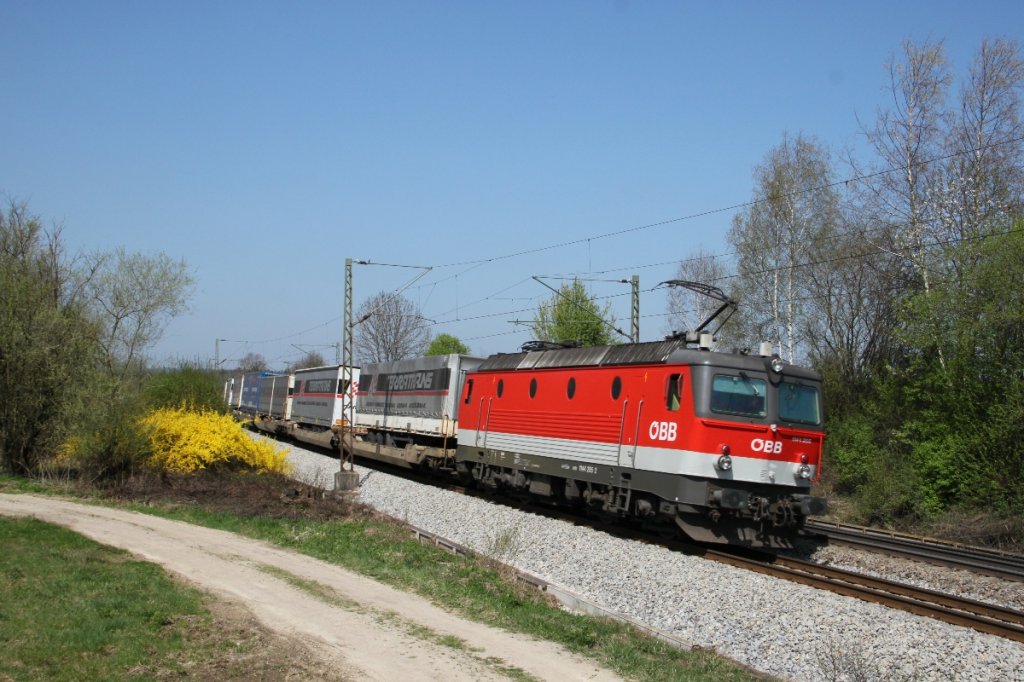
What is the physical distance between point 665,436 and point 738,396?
1297 mm

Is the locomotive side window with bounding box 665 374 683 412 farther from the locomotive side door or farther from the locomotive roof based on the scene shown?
the locomotive side door

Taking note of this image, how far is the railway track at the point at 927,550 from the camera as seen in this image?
13.0 metres

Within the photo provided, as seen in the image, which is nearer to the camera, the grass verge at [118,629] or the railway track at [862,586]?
the grass verge at [118,629]

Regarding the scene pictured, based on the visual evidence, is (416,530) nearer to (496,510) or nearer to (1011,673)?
(496,510)

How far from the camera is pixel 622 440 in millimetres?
15219

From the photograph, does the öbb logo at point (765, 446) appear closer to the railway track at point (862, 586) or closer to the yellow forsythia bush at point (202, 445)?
the railway track at point (862, 586)

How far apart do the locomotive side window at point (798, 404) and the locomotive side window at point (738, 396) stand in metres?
0.38

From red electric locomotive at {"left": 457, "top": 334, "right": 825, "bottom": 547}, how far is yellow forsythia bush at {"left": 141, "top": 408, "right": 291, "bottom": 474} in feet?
25.7

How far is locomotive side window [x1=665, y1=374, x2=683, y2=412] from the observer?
45.7 ft

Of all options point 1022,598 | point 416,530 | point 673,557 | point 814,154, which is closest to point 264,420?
point 814,154

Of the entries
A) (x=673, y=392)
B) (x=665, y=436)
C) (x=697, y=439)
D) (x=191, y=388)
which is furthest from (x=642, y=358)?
(x=191, y=388)

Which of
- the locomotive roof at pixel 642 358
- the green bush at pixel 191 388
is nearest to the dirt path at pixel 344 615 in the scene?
the locomotive roof at pixel 642 358

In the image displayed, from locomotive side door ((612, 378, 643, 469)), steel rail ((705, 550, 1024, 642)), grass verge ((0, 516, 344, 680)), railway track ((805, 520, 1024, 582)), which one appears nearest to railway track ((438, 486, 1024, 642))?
steel rail ((705, 550, 1024, 642))

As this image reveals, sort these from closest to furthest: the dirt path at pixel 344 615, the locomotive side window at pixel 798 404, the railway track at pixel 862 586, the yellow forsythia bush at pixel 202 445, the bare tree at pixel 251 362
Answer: the dirt path at pixel 344 615, the railway track at pixel 862 586, the locomotive side window at pixel 798 404, the yellow forsythia bush at pixel 202 445, the bare tree at pixel 251 362
